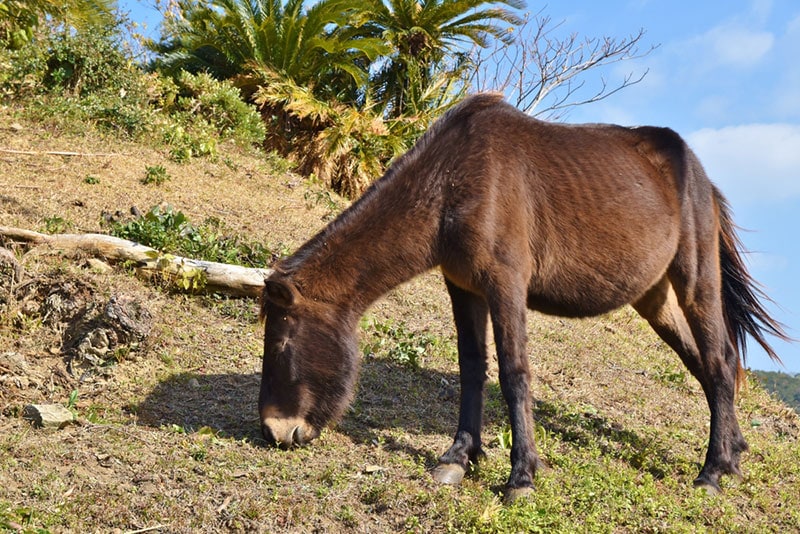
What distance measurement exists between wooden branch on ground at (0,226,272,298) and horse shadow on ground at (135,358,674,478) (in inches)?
56.8

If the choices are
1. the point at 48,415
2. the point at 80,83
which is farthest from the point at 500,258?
the point at 80,83

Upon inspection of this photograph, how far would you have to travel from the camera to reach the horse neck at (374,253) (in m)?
5.27

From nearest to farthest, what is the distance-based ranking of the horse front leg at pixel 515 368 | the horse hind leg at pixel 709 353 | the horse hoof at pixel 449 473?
the horse front leg at pixel 515 368
the horse hoof at pixel 449 473
the horse hind leg at pixel 709 353

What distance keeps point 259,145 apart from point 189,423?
9.59 meters

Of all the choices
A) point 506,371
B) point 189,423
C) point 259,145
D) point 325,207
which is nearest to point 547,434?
point 506,371

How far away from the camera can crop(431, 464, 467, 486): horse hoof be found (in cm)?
510

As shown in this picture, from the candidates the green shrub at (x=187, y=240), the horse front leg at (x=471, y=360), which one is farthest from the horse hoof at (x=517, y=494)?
the green shrub at (x=187, y=240)

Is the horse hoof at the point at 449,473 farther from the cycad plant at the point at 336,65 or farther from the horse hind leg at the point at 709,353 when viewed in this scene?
the cycad plant at the point at 336,65

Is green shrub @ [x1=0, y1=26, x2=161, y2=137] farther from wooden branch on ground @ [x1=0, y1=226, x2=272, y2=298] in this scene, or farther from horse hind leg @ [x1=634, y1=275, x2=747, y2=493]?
horse hind leg @ [x1=634, y1=275, x2=747, y2=493]

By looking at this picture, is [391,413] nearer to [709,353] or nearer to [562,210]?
[562,210]

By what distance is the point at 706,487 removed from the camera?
578cm

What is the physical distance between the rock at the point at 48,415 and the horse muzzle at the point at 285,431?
57.9 inches

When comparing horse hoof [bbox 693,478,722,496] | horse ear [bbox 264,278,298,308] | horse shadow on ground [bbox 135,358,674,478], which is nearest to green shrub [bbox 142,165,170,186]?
horse shadow on ground [bbox 135,358,674,478]

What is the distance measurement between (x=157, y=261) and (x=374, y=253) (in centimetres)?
351
